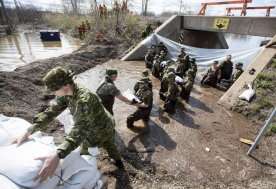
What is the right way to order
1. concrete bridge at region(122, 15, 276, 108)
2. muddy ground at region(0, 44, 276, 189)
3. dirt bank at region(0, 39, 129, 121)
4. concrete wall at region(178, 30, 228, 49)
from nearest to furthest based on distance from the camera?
muddy ground at region(0, 44, 276, 189)
dirt bank at region(0, 39, 129, 121)
concrete bridge at region(122, 15, 276, 108)
concrete wall at region(178, 30, 228, 49)

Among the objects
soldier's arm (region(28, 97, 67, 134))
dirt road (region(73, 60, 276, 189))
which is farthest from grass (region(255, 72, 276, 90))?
soldier's arm (region(28, 97, 67, 134))

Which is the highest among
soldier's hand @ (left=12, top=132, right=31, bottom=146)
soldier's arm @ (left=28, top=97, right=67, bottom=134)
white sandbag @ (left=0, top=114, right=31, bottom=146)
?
soldier's arm @ (left=28, top=97, right=67, bottom=134)

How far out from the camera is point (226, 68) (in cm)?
684

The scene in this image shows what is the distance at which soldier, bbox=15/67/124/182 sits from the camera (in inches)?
60.9

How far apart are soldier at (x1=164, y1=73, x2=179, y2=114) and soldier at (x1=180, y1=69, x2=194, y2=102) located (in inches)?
34.3

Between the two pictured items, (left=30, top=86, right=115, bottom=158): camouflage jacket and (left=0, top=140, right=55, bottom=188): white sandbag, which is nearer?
(left=0, top=140, right=55, bottom=188): white sandbag

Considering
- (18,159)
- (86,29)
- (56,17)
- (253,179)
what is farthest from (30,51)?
(56,17)

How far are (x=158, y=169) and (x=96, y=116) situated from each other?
4.84ft

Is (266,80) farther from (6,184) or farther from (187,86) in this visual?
(6,184)

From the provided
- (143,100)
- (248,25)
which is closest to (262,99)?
(143,100)

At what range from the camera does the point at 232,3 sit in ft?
26.9

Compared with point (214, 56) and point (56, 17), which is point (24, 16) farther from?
point (214, 56)

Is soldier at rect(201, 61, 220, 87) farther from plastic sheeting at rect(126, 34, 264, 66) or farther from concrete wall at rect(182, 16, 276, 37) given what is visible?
concrete wall at rect(182, 16, 276, 37)

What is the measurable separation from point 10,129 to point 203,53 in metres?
7.44
